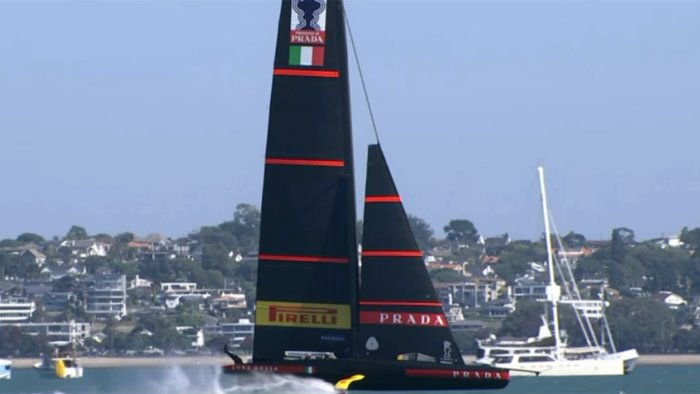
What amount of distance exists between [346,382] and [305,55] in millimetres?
3749

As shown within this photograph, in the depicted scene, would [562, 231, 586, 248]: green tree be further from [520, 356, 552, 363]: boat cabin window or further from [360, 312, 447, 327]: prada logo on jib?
[360, 312, 447, 327]: prada logo on jib

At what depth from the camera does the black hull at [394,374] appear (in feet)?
68.6

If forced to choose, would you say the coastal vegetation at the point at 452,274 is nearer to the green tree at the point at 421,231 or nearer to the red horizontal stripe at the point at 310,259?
the green tree at the point at 421,231

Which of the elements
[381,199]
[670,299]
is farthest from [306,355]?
[670,299]

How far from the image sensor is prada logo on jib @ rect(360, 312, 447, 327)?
21.3 m

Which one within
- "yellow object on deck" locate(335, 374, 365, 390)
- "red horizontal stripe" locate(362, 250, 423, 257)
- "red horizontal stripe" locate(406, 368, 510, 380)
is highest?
"red horizontal stripe" locate(362, 250, 423, 257)

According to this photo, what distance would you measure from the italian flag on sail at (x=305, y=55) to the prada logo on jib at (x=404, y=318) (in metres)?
2.95

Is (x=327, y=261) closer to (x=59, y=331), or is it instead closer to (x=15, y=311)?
(x=59, y=331)

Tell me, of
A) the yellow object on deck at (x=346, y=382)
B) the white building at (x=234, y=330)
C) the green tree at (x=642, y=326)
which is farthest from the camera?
the green tree at (x=642, y=326)

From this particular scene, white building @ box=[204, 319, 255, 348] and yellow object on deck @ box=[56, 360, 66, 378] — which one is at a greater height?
white building @ box=[204, 319, 255, 348]

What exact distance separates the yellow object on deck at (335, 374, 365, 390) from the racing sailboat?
4 cm

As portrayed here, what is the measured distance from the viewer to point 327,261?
21328mm

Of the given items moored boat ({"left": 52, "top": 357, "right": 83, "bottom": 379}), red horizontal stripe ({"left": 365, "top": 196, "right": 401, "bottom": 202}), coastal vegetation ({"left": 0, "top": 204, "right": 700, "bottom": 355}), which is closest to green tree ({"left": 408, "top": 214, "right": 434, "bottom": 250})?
coastal vegetation ({"left": 0, "top": 204, "right": 700, "bottom": 355})

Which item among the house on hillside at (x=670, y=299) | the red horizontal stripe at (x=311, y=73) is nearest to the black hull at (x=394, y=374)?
the red horizontal stripe at (x=311, y=73)
